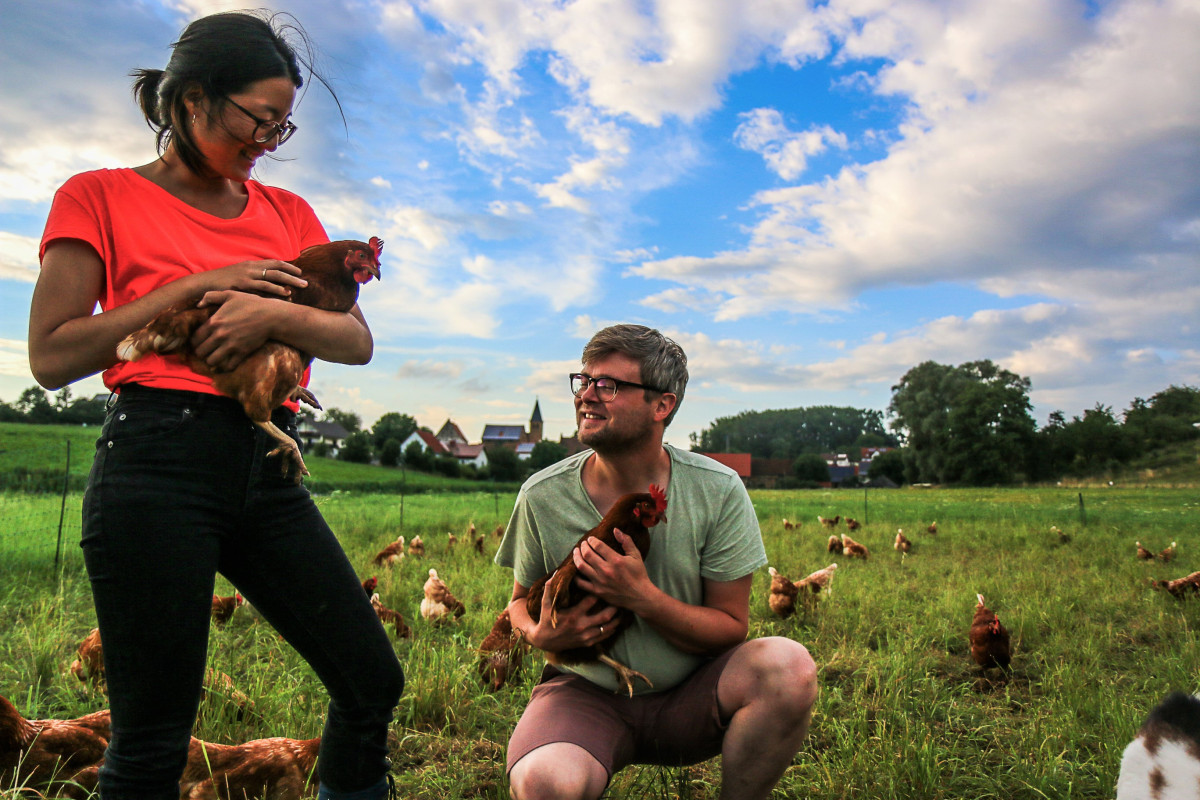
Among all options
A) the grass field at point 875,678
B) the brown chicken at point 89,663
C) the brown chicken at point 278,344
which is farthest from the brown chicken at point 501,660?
the brown chicken at point 278,344

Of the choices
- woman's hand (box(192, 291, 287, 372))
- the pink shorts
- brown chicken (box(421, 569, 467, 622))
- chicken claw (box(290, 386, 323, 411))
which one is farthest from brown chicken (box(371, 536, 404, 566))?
woman's hand (box(192, 291, 287, 372))

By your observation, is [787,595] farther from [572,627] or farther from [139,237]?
[139,237]

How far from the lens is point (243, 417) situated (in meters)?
1.57

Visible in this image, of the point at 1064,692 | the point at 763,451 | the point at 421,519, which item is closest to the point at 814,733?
the point at 1064,692

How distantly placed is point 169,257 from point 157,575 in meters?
0.71

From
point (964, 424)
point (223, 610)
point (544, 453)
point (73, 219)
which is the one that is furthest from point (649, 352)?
point (544, 453)

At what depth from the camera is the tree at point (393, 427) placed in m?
64.6

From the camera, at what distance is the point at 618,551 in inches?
84.8

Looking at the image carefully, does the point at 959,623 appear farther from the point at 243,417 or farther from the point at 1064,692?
the point at 243,417

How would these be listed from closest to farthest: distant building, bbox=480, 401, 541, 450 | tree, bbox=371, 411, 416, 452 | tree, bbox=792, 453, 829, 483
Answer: tree, bbox=792, 453, 829, 483, tree, bbox=371, 411, 416, 452, distant building, bbox=480, 401, 541, 450

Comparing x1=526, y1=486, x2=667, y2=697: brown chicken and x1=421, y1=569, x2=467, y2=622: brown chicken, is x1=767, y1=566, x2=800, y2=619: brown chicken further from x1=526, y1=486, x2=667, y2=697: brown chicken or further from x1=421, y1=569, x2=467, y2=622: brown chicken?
x1=526, y1=486, x2=667, y2=697: brown chicken

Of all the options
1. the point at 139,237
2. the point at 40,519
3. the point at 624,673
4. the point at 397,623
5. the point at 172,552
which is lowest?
the point at 397,623

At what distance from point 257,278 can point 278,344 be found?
0.16 meters

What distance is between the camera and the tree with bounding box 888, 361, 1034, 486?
41.5m
